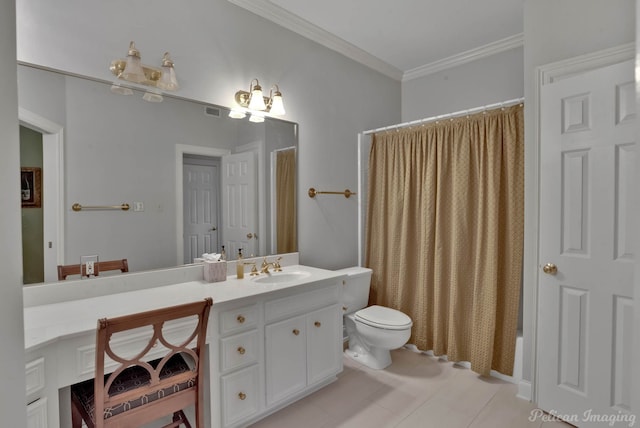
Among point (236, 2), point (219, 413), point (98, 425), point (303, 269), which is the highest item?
point (236, 2)

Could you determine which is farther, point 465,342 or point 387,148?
point 387,148

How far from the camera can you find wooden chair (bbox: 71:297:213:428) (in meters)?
1.25

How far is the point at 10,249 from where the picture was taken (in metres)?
0.39

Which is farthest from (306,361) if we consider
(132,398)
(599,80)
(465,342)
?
(599,80)

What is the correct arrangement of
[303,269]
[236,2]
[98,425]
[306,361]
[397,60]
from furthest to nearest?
[397,60], [303,269], [236,2], [306,361], [98,425]

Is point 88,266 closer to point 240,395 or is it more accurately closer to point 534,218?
point 240,395

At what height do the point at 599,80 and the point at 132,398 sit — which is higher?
the point at 599,80

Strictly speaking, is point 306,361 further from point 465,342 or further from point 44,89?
point 44,89

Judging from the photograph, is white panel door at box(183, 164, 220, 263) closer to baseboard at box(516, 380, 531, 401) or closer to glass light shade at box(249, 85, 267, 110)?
glass light shade at box(249, 85, 267, 110)

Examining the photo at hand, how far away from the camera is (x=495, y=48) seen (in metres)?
3.02

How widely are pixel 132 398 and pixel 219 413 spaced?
1.78 ft

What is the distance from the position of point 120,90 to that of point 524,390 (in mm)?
3062

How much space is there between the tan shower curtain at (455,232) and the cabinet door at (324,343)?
847 mm

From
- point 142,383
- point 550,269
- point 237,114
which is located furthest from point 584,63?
point 142,383
